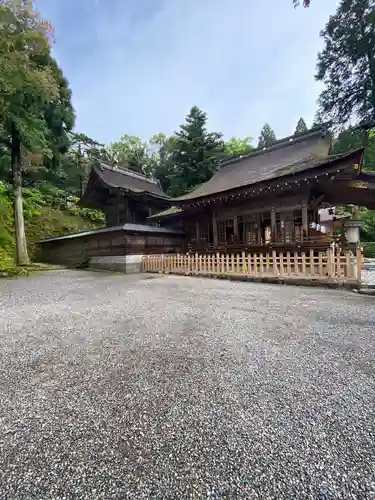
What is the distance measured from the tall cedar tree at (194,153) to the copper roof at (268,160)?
738cm

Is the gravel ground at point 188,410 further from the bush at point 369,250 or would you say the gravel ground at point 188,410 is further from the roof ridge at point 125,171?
the bush at point 369,250

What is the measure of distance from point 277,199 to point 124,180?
945 centimetres

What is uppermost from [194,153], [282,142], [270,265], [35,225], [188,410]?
[194,153]

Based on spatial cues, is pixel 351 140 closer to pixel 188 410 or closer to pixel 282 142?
pixel 282 142

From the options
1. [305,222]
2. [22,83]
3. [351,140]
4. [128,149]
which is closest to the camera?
[22,83]

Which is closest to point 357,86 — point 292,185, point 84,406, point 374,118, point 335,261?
point 374,118

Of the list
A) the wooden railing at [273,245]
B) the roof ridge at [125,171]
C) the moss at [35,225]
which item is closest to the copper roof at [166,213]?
the wooden railing at [273,245]

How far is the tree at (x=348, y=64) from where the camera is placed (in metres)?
12.9

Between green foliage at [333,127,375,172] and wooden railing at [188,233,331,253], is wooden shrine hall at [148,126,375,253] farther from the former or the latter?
green foliage at [333,127,375,172]

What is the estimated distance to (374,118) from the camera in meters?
13.7

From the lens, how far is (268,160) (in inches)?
529

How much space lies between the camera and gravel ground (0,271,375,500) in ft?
3.72

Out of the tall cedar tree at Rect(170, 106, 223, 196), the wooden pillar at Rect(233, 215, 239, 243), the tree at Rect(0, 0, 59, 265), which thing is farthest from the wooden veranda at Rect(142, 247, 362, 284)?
the tall cedar tree at Rect(170, 106, 223, 196)

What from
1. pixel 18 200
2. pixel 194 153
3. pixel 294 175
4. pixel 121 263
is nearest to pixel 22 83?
pixel 18 200
